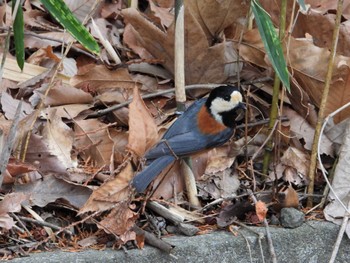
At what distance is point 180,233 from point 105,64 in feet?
3.21

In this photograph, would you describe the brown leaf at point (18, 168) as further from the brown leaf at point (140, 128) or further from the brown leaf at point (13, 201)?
the brown leaf at point (140, 128)

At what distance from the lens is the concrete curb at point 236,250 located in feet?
8.13

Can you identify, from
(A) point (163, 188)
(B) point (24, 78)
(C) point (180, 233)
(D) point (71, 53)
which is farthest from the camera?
(D) point (71, 53)

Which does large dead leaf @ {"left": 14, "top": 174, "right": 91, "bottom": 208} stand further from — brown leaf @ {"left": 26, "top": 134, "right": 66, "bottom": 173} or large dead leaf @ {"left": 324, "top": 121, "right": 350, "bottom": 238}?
large dead leaf @ {"left": 324, "top": 121, "right": 350, "bottom": 238}

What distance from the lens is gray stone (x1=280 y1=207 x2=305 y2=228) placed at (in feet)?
9.13

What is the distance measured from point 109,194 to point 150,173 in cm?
21

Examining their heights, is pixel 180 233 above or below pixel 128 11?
below

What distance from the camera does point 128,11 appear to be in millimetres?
3250

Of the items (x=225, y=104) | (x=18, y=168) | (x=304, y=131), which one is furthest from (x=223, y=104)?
(x=18, y=168)

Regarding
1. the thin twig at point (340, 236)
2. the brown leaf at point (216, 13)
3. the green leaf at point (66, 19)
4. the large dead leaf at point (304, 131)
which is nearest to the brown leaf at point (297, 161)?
→ the large dead leaf at point (304, 131)

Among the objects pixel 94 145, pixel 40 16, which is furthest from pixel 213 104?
pixel 40 16

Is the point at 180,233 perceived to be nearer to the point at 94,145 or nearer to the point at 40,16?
the point at 94,145

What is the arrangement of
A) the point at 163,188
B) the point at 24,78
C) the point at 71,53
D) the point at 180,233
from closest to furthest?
the point at 180,233 < the point at 163,188 < the point at 24,78 < the point at 71,53

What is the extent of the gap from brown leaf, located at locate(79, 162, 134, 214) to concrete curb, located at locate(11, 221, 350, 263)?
0.53 feet
